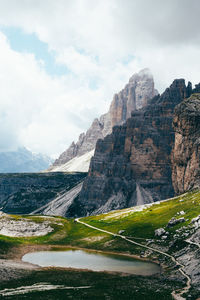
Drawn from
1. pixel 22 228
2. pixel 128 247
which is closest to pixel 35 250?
pixel 128 247

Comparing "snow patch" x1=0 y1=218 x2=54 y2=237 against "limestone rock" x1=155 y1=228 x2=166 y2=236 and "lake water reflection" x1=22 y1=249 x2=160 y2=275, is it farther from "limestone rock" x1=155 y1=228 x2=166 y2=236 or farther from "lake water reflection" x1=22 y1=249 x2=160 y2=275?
"limestone rock" x1=155 y1=228 x2=166 y2=236

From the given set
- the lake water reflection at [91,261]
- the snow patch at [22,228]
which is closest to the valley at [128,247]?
the snow patch at [22,228]

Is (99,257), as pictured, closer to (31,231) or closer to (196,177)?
(31,231)

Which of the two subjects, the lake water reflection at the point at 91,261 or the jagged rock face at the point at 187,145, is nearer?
the lake water reflection at the point at 91,261

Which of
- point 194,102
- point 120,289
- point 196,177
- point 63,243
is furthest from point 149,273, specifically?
point 194,102

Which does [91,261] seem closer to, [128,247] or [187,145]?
[128,247]

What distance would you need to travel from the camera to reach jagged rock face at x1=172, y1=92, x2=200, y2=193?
460ft

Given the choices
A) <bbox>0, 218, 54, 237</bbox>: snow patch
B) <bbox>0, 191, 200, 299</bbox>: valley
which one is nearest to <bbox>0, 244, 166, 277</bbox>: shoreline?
<bbox>0, 191, 200, 299</bbox>: valley

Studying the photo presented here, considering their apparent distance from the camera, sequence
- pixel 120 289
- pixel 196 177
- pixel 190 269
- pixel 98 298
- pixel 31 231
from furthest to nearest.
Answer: pixel 196 177, pixel 31 231, pixel 190 269, pixel 120 289, pixel 98 298

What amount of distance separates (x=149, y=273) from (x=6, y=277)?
25.5 meters

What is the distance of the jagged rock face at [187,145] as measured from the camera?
460ft

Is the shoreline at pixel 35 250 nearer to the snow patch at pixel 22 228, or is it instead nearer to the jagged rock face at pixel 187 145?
the snow patch at pixel 22 228

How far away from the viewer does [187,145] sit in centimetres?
14575

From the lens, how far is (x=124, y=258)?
78.2 m
